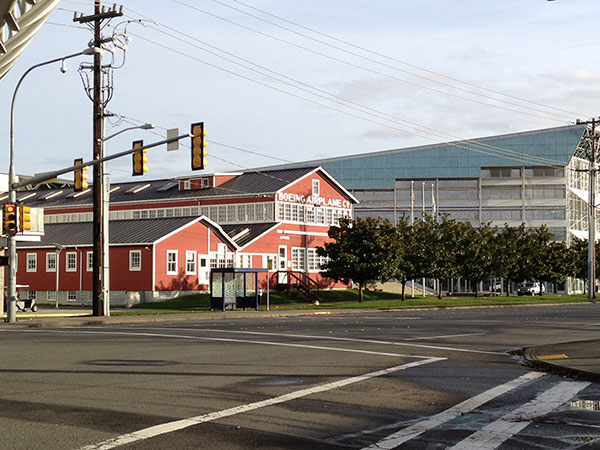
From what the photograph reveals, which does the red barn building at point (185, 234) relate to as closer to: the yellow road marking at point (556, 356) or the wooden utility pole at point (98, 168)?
the wooden utility pole at point (98, 168)

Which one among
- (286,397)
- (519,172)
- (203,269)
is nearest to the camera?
(286,397)

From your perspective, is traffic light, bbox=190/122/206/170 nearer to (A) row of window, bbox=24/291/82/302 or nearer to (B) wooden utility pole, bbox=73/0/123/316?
(B) wooden utility pole, bbox=73/0/123/316

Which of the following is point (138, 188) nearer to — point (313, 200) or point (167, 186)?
point (167, 186)

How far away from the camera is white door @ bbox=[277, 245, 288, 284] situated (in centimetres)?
6594

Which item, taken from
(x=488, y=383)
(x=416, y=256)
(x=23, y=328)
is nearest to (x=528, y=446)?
(x=488, y=383)

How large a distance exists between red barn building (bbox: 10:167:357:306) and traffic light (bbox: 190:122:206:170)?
2388 cm

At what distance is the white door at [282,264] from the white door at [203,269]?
786 cm

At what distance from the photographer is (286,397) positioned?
38.8ft

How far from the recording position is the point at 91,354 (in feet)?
59.4

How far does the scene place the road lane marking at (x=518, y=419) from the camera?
8.68 meters

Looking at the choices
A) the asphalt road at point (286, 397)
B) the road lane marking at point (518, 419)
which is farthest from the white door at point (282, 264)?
the road lane marking at point (518, 419)

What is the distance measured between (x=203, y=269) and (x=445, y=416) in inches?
1957

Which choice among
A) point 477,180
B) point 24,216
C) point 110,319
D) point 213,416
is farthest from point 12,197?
point 477,180

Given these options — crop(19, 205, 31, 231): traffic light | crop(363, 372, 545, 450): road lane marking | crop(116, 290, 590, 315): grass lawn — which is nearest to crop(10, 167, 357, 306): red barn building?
crop(116, 290, 590, 315): grass lawn
